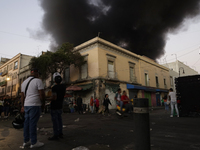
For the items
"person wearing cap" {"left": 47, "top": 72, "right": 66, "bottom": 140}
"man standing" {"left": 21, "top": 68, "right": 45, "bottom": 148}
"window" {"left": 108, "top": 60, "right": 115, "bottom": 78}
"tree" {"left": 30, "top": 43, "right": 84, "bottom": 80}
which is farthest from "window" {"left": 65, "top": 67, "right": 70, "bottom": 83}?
"man standing" {"left": 21, "top": 68, "right": 45, "bottom": 148}

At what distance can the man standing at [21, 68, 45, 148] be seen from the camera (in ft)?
8.87

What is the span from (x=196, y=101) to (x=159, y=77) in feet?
72.2

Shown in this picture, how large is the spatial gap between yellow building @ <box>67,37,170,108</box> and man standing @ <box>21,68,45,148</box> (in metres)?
13.3

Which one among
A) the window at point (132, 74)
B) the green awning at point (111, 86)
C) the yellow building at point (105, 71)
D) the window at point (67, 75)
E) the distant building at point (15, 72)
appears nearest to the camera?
the yellow building at point (105, 71)

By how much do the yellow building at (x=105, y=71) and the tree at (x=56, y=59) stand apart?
1240 mm

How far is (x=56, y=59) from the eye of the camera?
54.4 feet

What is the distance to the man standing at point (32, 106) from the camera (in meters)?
2.71

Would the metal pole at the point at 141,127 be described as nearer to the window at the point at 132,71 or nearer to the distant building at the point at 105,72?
the distant building at the point at 105,72

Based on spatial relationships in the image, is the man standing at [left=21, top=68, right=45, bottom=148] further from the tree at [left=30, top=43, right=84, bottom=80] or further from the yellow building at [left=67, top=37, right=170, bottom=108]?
the tree at [left=30, top=43, right=84, bottom=80]

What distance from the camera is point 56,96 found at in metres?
3.31

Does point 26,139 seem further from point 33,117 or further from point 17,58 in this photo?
point 17,58

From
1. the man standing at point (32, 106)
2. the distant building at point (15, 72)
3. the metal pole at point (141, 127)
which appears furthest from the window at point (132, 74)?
the distant building at point (15, 72)

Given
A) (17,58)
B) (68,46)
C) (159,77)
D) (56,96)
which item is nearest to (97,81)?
(68,46)

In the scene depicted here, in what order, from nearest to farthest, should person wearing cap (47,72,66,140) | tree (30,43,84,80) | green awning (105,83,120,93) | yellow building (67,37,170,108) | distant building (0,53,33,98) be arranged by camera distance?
person wearing cap (47,72,66,140) < tree (30,43,84,80) < yellow building (67,37,170,108) < green awning (105,83,120,93) < distant building (0,53,33,98)
